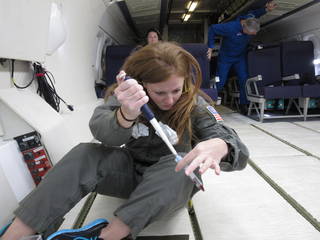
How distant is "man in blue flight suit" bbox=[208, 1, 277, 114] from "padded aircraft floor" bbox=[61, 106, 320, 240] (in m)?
2.88

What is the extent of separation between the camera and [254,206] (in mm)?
1558

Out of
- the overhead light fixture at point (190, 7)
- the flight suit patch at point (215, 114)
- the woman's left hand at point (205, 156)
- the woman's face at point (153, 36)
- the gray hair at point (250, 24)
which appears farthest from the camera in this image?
the overhead light fixture at point (190, 7)

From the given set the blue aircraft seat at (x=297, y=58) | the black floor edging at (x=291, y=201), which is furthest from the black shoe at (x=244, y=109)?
the black floor edging at (x=291, y=201)

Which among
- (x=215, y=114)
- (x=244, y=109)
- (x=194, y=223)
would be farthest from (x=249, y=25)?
(x=194, y=223)

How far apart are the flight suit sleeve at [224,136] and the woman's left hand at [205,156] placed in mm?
60

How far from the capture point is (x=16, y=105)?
1.66 m

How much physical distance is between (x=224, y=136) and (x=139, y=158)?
18.9 inches

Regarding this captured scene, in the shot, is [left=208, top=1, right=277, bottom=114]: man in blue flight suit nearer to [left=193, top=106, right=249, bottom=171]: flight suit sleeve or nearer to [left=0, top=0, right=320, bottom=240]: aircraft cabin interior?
[left=0, top=0, right=320, bottom=240]: aircraft cabin interior

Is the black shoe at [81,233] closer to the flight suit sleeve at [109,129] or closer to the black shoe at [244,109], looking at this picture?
the flight suit sleeve at [109,129]

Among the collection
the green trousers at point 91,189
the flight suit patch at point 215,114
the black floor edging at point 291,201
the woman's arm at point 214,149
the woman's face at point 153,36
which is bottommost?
the black floor edging at point 291,201

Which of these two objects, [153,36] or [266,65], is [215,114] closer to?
[153,36]

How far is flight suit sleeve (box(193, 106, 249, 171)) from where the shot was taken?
1.13 m

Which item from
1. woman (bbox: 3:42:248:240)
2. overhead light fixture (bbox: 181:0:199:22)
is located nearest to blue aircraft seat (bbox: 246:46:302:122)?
woman (bbox: 3:42:248:240)

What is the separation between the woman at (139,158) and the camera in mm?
1052
